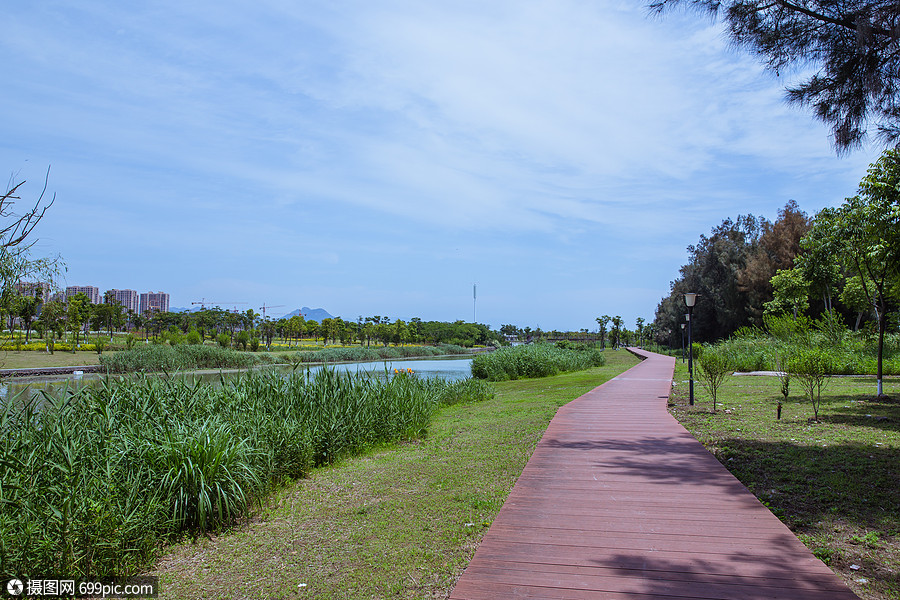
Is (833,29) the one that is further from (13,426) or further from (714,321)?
(714,321)

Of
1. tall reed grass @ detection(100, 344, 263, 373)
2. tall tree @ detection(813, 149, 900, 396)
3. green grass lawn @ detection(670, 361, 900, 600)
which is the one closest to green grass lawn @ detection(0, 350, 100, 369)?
tall reed grass @ detection(100, 344, 263, 373)

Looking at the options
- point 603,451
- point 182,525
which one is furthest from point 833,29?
point 182,525

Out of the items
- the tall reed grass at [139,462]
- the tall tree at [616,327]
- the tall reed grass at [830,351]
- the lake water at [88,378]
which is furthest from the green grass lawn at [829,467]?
the tall tree at [616,327]

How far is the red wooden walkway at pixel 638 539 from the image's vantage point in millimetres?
3037

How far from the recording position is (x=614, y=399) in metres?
12.1

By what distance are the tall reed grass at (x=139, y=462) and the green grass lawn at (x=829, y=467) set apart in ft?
14.3

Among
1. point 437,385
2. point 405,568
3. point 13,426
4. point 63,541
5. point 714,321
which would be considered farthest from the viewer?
point 714,321

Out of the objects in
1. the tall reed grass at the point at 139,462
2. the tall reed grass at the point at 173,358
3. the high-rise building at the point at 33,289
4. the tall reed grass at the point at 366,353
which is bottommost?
the tall reed grass at the point at 366,353

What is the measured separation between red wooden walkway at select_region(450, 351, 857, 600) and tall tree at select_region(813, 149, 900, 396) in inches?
234

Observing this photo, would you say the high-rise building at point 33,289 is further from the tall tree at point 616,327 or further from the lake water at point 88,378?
the tall tree at point 616,327

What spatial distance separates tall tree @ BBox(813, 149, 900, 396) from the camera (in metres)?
9.16

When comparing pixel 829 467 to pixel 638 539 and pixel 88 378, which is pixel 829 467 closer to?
pixel 638 539

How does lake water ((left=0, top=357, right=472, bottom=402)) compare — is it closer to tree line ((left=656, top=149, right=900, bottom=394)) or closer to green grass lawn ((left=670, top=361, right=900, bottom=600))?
green grass lawn ((left=670, top=361, right=900, bottom=600))

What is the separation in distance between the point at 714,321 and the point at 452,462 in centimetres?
4536
